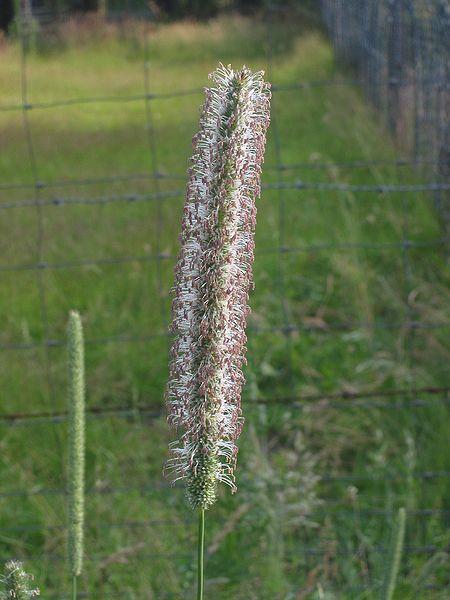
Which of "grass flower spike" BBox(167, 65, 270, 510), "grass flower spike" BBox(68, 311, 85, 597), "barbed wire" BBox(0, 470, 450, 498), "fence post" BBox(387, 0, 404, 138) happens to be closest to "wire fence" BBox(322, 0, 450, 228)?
"fence post" BBox(387, 0, 404, 138)

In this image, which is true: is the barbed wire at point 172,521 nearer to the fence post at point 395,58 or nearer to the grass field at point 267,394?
the grass field at point 267,394

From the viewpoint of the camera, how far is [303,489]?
10.1 ft

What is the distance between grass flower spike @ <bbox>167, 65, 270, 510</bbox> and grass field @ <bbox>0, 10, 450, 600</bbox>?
1.95 ft

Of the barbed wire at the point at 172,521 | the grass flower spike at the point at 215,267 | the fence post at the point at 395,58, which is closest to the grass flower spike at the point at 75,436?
the grass flower spike at the point at 215,267

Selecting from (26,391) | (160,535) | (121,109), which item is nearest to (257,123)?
(160,535)

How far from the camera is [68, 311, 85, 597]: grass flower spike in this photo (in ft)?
4.75

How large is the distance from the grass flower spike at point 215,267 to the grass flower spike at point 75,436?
27cm

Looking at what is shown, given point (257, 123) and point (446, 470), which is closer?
point (257, 123)

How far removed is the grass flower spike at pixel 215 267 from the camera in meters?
1.09

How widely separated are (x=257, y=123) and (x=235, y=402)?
1.19 ft

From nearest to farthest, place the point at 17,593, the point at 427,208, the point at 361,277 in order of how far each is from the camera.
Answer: the point at 17,593, the point at 361,277, the point at 427,208

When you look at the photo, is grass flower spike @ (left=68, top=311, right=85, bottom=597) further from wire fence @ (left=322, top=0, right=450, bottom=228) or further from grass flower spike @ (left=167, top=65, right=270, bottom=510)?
wire fence @ (left=322, top=0, right=450, bottom=228)

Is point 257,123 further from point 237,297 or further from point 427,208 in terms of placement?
point 427,208

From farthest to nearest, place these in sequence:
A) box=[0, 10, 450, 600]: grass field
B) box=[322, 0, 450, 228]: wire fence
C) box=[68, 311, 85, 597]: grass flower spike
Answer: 1. box=[322, 0, 450, 228]: wire fence
2. box=[0, 10, 450, 600]: grass field
3. box=[68, 311, 85, 597]: grass flower spike
